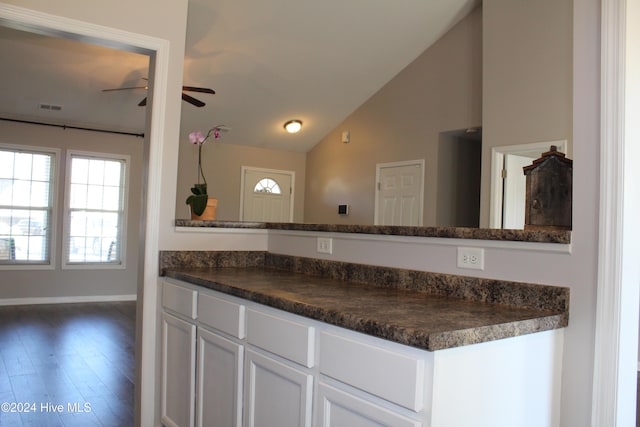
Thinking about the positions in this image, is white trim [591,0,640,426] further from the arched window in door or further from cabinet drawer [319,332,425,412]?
the arched window in door

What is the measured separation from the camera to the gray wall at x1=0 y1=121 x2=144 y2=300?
256 inches

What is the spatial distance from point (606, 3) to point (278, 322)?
147cm

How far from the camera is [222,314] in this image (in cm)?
208

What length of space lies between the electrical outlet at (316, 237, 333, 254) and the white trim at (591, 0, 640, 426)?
50.7 inches

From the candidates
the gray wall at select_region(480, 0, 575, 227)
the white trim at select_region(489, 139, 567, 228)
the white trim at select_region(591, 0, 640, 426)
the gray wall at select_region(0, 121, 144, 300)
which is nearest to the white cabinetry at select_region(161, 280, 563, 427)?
the white trim at select_region(591, 0, 640, 426)

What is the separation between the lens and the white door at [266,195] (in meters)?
7.47

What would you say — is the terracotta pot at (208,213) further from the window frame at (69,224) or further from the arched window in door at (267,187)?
the window frame at (69,224)

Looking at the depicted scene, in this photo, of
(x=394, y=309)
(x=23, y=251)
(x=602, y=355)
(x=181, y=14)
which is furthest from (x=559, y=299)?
(x=23, y=251)

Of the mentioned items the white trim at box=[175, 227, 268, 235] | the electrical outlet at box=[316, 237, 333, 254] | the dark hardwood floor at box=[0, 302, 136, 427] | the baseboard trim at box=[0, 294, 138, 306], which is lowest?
the dark hardwood floor at box=[0, 302, 136, 427]

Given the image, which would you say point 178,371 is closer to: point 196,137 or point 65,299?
point 196,137

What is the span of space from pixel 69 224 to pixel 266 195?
2784mm

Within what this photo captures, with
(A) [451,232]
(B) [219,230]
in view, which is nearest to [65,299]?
(B) [219,230]

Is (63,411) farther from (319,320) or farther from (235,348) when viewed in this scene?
(319,320)

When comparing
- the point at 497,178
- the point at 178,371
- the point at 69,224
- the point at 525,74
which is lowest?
the point at 178,371
